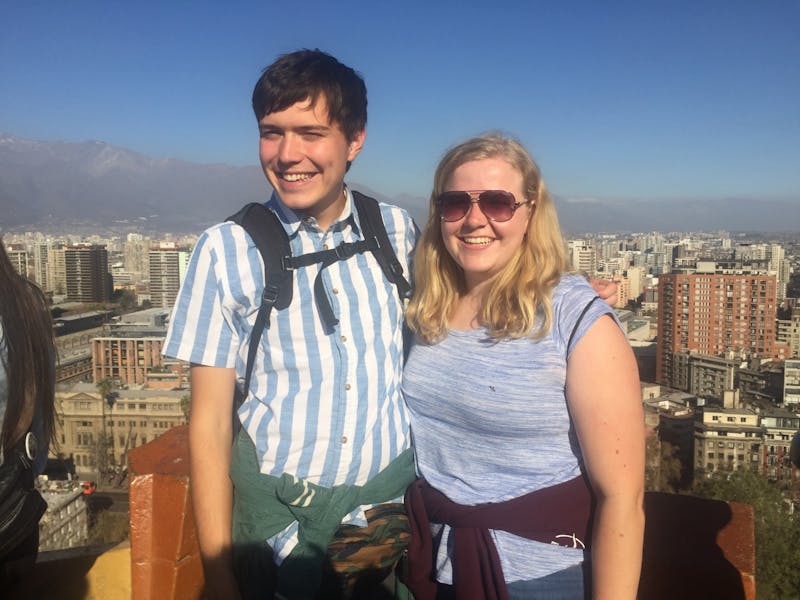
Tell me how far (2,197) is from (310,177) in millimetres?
56132

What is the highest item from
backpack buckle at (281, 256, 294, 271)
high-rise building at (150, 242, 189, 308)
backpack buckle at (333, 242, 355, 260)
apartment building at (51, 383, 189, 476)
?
backpack buckle at (333, 242, 355, 260)

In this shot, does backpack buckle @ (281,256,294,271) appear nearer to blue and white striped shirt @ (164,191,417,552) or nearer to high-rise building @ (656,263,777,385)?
blue and white striped shirt @ (164,191,417,552)

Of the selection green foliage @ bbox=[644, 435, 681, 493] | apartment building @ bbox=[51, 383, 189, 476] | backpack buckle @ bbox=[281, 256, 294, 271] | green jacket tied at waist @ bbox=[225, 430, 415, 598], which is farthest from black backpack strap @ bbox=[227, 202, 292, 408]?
apartment building @ bbox=[51, 383, 189, 476]

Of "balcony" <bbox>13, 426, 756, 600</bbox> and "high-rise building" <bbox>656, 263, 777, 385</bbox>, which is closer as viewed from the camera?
"balcony" <bbox>13, 426, 756, 600</bbox>

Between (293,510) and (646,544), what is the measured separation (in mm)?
621

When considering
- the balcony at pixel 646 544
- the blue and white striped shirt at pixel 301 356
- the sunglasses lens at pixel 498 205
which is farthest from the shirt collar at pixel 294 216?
the balcony at pixel 646 544

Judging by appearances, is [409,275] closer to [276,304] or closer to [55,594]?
[276,304]

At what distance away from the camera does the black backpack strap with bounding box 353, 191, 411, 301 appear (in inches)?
53.7

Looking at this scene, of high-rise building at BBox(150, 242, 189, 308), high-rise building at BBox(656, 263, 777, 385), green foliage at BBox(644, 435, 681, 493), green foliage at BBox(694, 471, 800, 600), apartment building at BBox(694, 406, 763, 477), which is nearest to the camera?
green foliage at BBox(694, 471, 800, 600)

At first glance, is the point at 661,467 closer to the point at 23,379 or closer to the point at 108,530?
the point at 108,530

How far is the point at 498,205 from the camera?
122cm

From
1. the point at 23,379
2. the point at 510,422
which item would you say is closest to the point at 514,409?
the point at 510,422

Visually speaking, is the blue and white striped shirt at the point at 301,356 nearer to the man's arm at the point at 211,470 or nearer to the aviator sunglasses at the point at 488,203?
the man's arm at the point at 211,470

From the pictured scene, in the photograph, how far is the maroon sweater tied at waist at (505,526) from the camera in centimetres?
111
